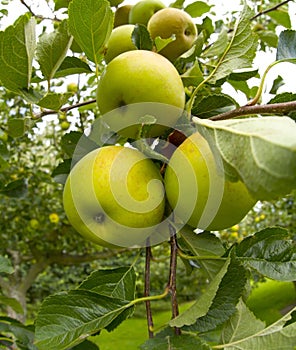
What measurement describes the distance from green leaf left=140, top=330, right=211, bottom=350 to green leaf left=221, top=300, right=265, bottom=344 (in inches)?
2.2

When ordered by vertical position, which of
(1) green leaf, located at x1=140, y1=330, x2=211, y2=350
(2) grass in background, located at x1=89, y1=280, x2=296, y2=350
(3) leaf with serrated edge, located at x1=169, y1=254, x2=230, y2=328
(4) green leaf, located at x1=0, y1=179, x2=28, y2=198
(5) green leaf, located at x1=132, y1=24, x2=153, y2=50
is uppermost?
(5) green leaf, located at x1=132, y1=24, x2=153, y2=50

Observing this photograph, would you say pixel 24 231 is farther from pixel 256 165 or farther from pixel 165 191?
pixel 256 165

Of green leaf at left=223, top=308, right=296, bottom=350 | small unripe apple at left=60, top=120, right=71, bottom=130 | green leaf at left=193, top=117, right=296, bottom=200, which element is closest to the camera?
green leaf at left=193, top=117, right=296, bottom=200

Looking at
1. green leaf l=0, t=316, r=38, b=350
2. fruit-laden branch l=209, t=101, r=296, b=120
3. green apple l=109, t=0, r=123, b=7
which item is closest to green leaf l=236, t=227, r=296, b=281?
fruit-laden branch l=209, t=101, r=296, b=120

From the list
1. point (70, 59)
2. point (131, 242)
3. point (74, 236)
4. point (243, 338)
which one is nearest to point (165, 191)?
point (131, 242)

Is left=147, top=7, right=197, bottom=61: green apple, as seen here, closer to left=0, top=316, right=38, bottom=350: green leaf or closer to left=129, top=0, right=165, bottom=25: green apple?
left=129, top=0, right=165, bottom=25: green apple

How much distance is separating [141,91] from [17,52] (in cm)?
23

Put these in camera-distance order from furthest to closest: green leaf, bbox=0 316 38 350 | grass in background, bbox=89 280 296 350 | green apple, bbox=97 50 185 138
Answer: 1. grass in background, bbox=89 280 296 350
2. green leaf, bbox=0 316 38 350
3. green apple, bbox=97 50 185 138

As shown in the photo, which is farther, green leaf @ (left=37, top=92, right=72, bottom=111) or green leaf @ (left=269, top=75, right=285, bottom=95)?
green leaf @ (left=269, top=75, right=285, bottom=95)

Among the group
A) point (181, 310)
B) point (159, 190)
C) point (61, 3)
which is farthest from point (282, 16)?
point (181, 310)

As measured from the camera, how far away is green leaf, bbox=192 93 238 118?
743mm

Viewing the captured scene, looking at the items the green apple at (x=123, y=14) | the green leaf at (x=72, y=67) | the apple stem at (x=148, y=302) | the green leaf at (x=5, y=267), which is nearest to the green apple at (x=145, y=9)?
the green apple at (x=123, y=14)

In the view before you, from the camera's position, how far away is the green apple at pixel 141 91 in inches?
28.0

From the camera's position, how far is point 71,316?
0.67 meters
